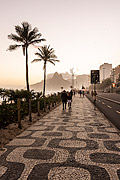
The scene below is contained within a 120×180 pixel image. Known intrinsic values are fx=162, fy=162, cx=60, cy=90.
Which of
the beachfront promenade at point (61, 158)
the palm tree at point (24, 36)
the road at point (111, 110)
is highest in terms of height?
the palm tree at point (24, 36)

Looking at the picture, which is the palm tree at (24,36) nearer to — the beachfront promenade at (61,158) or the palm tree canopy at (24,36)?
the palm tree canopy at (24,36)

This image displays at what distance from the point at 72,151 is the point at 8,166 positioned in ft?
5.90

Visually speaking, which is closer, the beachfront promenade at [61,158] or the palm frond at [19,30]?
the beachfront promenade at [61,158]

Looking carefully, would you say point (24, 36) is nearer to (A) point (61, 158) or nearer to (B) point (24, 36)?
(B) point (24, 36)

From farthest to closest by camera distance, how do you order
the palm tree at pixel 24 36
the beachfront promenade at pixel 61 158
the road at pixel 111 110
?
the palm tree at pixel 24 36, the road at pixel 111 110, the beachfront promenade at pixel 61 158

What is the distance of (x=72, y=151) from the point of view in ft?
15.3

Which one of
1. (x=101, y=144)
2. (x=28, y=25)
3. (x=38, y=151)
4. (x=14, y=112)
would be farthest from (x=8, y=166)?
(x=28, y=25)

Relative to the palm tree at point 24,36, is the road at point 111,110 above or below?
below

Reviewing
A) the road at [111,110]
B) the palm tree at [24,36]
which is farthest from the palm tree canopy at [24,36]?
the road at [111,110]

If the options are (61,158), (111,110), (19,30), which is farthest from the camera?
(19,30)

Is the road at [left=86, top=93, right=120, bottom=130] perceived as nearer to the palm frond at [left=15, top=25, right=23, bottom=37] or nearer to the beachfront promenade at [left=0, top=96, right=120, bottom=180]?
the beachfront promenade at [left=0, top=96, right=120, bottom=180]

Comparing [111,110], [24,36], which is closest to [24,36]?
[24,36]

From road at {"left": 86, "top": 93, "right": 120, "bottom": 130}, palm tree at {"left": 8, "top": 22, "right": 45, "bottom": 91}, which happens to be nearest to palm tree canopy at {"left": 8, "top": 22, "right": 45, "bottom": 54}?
palm tree at {"left": 8, "top": 22, "right": 45, "bottom": 91}

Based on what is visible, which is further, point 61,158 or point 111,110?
point 111,110
